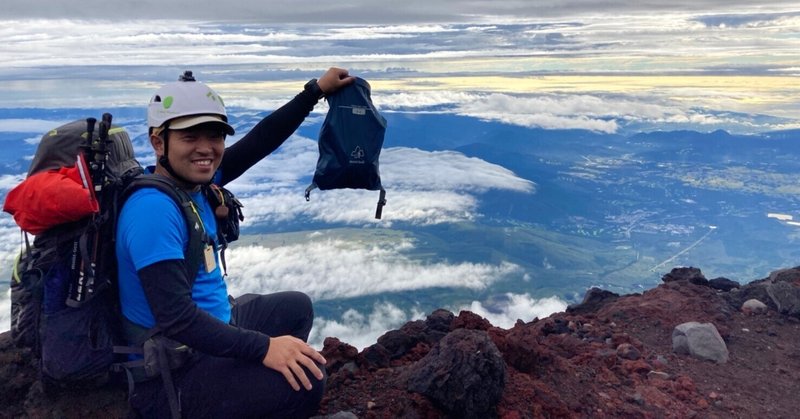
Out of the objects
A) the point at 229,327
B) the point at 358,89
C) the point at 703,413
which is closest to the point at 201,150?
the point at 229,327

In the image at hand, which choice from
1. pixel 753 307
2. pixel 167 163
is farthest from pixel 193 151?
pixel 753 307

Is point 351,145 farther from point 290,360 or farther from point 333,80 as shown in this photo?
point 290,360

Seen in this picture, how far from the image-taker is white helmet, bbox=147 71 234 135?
482 cm

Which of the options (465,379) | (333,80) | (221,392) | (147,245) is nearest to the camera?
(147,245)

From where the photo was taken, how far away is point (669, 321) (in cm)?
1123

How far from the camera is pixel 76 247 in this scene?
4.67 meters

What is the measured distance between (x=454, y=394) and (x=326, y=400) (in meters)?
1.50

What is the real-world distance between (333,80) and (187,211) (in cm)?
294

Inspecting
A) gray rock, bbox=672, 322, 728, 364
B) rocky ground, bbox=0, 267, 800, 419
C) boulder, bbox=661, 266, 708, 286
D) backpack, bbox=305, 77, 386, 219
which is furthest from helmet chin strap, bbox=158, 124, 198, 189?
boulder, bbox=661, 266, 708, 286

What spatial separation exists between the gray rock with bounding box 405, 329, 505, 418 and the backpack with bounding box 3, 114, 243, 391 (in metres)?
2.90

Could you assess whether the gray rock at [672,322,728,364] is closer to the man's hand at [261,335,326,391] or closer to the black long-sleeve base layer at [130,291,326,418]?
the black long-sleeve base layer at [130,291,326,418]

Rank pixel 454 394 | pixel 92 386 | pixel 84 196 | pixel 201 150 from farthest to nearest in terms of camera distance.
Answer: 1. pixel 454 394
2. pixel 92 386
3. pixel 201 150
4. pixel 84 196

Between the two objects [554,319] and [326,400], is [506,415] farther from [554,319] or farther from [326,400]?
[554,319]

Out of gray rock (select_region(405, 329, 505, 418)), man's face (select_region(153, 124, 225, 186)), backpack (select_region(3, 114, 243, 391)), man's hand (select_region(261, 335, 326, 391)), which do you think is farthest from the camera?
gray rock (select_region(405, 329, 505, 418))
